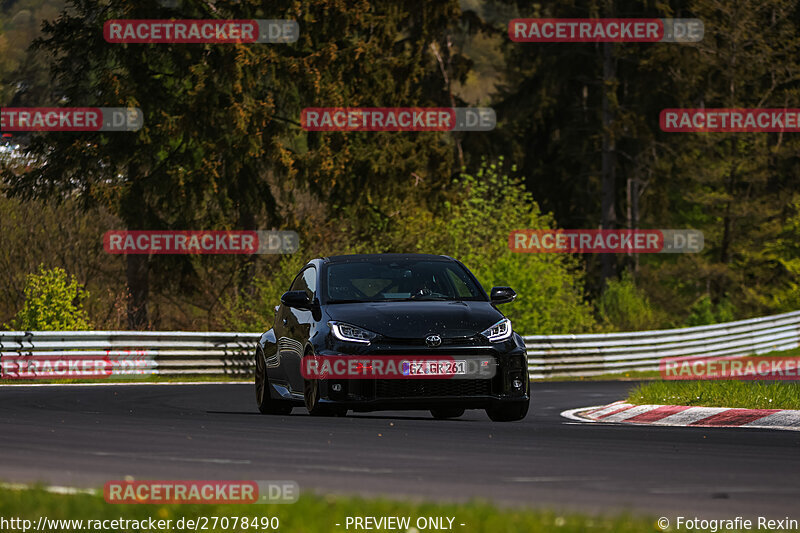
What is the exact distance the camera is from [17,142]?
144 feet

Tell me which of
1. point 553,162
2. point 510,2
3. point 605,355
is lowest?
point 605,355

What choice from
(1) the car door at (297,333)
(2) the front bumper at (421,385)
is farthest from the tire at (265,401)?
(2) the front bumper at (421,385)

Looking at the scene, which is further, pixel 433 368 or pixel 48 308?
pixel 48 308

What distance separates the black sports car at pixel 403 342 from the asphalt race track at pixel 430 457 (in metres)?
0.27

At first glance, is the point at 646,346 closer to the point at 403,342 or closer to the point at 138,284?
the point at 138,284

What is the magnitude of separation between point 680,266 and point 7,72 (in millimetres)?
28367

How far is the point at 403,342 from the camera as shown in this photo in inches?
580

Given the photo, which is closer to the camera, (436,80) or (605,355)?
(605,355)

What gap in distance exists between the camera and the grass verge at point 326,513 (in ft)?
24.1

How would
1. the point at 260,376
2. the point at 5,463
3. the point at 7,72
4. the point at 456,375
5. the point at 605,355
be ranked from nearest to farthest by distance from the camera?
1. the point at 5,463
2. the point at 456,375
3. the point at 260,376
4. the point at 605,355
5. the point at 7,72

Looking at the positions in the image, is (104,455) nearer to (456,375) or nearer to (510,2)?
(456,375)

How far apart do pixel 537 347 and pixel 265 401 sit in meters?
18.5

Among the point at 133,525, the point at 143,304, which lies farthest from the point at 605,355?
the point at 133,525

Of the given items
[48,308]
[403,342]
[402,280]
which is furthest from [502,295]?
[48,308]
